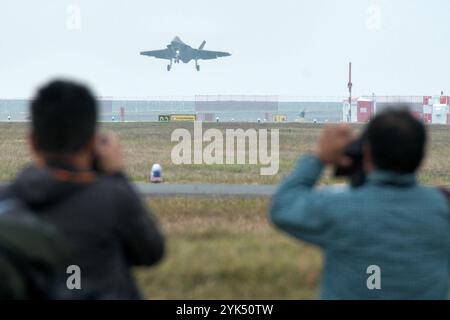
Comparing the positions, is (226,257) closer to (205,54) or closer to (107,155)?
(107,155)

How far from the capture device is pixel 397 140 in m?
3.19

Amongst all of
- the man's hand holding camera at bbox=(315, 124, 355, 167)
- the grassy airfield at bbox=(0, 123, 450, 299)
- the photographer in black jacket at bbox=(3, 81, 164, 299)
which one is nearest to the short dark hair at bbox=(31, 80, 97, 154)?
the photographer in black jacket at bbox=(3, 81, 164, 299)

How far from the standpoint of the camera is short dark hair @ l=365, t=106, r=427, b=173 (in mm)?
3191

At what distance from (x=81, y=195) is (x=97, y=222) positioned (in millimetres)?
118

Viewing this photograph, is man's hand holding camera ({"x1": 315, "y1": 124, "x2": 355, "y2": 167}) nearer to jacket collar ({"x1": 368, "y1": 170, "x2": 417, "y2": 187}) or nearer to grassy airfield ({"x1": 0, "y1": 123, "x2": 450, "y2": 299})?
jacket collar ({"x1": 368, "y1": 170, "x2": 417, "y2": 187})

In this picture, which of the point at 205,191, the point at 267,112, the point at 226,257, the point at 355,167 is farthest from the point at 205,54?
the point at 355,167

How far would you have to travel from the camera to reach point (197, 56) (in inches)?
A: 6024

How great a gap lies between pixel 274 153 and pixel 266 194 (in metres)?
20.9

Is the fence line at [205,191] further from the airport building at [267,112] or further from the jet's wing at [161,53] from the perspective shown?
the jet's wing at [161,53]

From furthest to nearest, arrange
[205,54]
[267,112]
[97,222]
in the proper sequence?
[205,54] → [267,112] → [97,222]

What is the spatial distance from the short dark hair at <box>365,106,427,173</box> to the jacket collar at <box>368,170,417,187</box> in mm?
22

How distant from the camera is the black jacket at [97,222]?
2947mm
